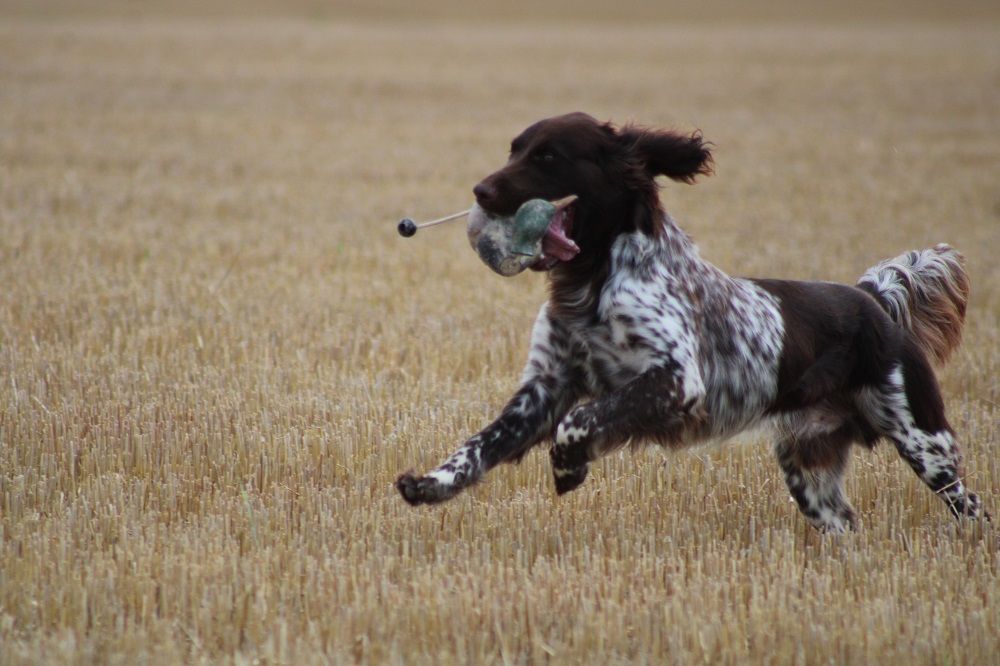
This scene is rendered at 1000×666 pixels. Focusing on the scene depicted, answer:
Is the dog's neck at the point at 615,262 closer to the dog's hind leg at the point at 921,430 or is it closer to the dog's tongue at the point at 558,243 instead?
the dog's tongue at the point at 558,243

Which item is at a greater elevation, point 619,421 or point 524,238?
point 524,238

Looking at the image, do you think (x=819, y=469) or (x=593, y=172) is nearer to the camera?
(x=593, y=172)

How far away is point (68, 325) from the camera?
6844 mm

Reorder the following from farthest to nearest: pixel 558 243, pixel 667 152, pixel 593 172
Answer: pixel 667 152 → pixel 593 172 → pixel 558 243

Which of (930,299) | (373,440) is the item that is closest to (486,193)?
(373,440)

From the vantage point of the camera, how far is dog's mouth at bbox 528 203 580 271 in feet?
13.1

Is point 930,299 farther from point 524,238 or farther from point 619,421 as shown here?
point 524,238

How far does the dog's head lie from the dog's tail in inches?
42.7

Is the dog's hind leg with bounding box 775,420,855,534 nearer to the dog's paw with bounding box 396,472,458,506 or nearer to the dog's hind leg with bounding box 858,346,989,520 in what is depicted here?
the dog's hind leg with bounding box 858,346,989,520

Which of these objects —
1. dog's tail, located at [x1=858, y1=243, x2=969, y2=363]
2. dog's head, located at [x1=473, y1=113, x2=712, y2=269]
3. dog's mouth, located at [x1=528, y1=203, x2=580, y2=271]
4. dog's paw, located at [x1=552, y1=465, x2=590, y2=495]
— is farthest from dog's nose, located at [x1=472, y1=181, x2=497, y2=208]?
dog's tail, located at [x1=858, y1=243, x2=969, y2=363]

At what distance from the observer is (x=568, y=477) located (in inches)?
155

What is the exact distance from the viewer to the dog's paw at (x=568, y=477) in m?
3.91

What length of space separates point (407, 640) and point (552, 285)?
1452mm

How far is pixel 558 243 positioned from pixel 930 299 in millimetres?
1768
